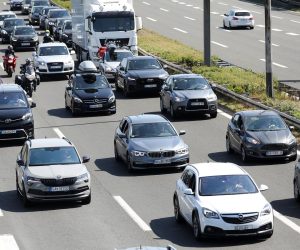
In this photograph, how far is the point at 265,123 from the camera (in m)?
32.8

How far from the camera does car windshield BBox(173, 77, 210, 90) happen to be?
41.1 meters

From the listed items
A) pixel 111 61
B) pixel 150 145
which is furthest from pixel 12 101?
pixel 111 61

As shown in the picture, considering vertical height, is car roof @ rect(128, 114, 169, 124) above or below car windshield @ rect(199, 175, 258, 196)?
below

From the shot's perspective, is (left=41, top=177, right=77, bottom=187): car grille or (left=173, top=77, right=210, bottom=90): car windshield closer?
(left=41, top=177, right=77, bottom=187): car grille

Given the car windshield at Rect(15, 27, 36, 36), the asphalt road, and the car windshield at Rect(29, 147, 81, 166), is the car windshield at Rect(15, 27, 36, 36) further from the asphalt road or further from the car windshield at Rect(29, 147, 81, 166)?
the car windshield at Rect(29, 147, 81, 166)

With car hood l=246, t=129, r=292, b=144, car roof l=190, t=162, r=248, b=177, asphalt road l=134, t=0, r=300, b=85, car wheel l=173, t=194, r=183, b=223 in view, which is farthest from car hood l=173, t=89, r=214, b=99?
car roof l=190, t=162, r=248, b=177

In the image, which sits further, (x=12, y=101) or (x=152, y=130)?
(x=12, y=101)

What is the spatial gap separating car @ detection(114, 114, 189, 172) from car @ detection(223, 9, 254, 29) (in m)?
47.7

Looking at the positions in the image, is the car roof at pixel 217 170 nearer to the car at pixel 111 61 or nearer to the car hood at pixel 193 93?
the car hood at pixel 193 93

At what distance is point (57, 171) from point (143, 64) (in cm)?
2112

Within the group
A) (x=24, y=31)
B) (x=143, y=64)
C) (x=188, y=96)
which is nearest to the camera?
(x=188, y=96)

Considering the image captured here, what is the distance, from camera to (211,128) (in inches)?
1532

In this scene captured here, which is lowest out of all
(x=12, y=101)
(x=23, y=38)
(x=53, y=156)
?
(x=23, y=38)

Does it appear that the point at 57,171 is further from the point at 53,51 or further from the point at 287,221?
the point at 53,51
